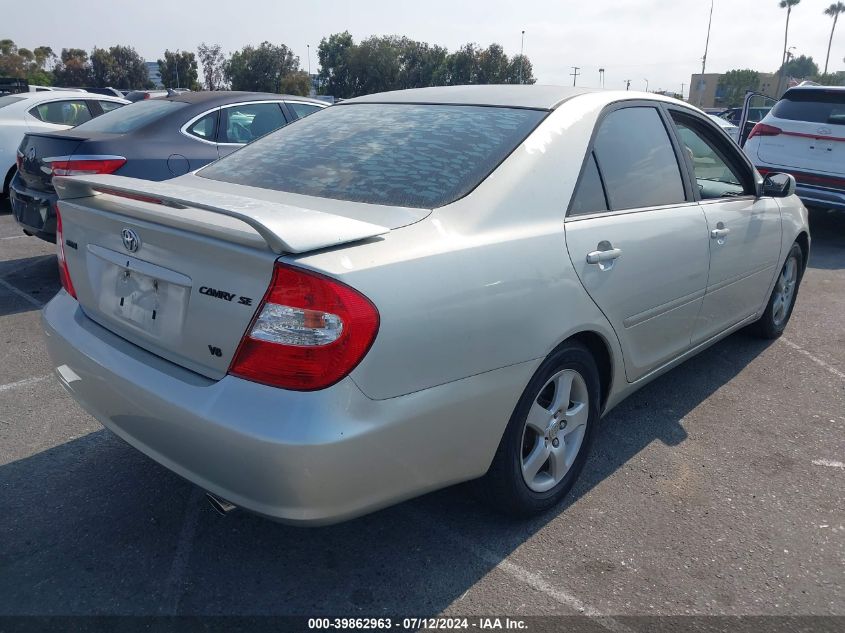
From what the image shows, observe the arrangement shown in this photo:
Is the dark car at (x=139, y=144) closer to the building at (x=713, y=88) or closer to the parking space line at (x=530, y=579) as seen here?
the parking space line at (x=530, y=579)

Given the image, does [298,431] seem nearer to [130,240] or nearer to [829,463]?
[130,240]

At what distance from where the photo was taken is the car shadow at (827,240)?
25.0ft

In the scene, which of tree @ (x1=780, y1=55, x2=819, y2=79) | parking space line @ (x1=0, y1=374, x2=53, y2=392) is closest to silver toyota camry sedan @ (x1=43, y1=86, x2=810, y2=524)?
parking space line @ (x1=0, y1=374, x2=53, y2=392)

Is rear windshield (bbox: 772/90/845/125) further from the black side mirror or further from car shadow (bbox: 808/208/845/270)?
the black side mirror

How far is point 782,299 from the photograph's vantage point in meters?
4.88

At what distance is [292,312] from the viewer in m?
1.91

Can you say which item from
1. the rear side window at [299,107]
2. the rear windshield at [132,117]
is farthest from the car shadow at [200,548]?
the rear side window at [299,107]

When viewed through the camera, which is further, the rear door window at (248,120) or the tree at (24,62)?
the tree at (24,62)

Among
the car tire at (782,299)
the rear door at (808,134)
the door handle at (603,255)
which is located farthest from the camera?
the rear door at (808,134)

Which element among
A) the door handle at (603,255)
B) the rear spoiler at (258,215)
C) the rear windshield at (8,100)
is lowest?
the door handle at (603,255)

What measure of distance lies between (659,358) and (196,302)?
7.17 ft

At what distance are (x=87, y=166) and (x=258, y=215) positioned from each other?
409cm

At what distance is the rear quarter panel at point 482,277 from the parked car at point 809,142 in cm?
679

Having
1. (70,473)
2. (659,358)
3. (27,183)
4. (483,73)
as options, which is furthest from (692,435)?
(483,73)
